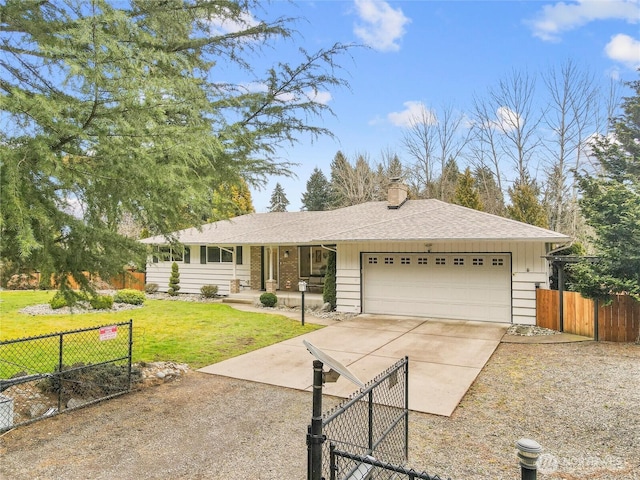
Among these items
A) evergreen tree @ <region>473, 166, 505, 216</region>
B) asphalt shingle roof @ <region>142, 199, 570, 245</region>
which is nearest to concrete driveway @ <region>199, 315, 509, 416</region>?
asphalt shingle roof @ <region>142, 199, 570, 245</region>

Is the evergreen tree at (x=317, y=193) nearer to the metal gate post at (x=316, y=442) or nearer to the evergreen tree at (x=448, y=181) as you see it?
the evergreen tree at (x=448, y=181)

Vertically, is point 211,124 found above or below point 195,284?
above

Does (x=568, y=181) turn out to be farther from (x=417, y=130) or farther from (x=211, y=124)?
(x=211, y=124)

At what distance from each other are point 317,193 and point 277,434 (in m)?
37.0

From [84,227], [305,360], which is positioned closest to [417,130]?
[305,360]

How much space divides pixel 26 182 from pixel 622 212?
10.6 m

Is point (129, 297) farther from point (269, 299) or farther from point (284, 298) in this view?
point (284, 298)

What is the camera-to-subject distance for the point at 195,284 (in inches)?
740

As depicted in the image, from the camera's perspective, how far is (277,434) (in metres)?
4.65

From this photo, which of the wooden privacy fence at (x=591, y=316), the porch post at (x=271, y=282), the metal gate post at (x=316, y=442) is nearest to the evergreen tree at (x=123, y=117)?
the metal gate post at (x=316, y=442)

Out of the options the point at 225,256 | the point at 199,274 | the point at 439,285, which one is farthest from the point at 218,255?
the point at 439,285

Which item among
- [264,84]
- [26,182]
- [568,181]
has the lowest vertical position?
[26,182]

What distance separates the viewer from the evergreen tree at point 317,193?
4062 centimetres

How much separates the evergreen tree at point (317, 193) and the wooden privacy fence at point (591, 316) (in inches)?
1167
